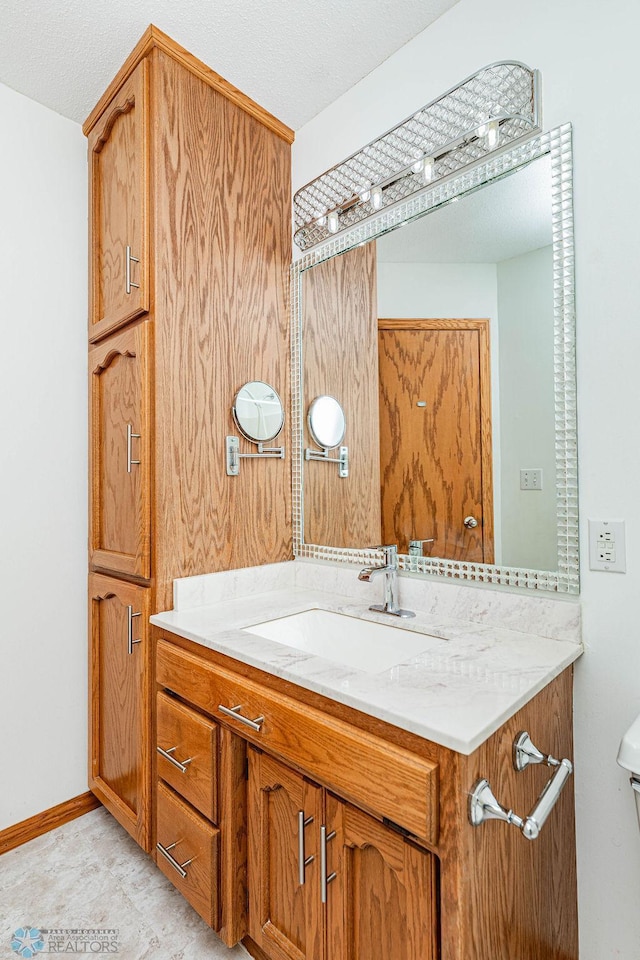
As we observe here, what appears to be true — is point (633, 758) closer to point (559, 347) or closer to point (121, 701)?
point (559, 347)

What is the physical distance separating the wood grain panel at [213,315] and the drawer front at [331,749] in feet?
1.40

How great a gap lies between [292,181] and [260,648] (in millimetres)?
1733

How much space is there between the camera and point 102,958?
4.29ft

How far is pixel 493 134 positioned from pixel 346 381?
807mm

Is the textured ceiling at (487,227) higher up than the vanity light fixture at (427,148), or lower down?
lower down

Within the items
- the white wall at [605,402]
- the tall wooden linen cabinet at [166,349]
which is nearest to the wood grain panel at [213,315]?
the tall wooden linen cabinet at [166,349]

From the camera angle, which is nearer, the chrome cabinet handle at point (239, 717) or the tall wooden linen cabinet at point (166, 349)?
the chrome cabinet handle at point (239, 717)

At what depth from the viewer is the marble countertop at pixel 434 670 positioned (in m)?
0.85

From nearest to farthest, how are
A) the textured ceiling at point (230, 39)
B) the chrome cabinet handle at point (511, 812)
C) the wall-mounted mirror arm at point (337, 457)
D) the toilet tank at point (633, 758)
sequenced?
the chrome cabinet handle at point (511, 812) → the toilet tank at point (633, 758) → the textured ceiling at point (230, 39) → the wall-mounted mirror arm at point (337, 457)

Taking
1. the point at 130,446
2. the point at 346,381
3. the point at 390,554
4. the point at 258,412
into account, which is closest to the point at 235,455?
the point at 258,412

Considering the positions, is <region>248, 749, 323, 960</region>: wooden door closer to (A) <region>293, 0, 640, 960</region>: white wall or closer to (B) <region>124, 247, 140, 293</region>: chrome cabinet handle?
(A) <region>293, 0, 640, 960</region>: white wall

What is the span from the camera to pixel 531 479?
4.23ft

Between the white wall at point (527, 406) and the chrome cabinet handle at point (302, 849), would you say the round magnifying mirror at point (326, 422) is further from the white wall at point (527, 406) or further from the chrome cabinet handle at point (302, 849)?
the chrome cabinet handle at point (302, 849)

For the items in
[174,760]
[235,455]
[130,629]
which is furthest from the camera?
[235,455]
